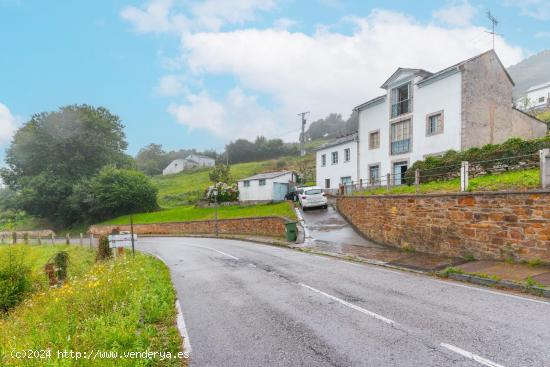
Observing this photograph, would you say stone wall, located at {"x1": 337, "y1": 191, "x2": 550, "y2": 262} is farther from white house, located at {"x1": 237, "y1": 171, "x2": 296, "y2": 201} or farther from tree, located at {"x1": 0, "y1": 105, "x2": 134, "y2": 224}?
tree, located at {"x1": 0, "y1": 105, "x2": 134, "y2": 224}

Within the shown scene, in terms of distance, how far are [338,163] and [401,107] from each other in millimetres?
9662

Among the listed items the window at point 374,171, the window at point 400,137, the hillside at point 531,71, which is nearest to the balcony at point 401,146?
the window at point 400,137

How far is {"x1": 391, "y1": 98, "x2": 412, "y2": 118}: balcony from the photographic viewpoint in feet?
92.1

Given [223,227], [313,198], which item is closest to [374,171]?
[313,198]

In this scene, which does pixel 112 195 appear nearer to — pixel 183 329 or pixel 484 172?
pixel 484 172

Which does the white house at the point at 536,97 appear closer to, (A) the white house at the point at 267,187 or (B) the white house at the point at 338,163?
(B) the white house at the point at 338,163

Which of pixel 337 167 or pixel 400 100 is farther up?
pixel 400 100

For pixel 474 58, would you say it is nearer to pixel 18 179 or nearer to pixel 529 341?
pixel 529 341

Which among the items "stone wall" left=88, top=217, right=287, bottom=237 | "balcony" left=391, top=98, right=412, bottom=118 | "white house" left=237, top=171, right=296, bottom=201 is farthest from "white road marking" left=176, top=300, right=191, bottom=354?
"white house" left=237, top=171, right=296, bottom=201

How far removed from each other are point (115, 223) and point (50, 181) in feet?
48.6

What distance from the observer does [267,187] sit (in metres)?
37.7

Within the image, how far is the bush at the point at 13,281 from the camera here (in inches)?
416

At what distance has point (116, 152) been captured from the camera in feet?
193

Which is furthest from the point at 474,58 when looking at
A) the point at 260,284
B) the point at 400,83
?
the point at 260,284
